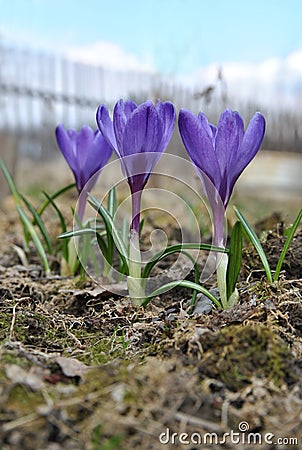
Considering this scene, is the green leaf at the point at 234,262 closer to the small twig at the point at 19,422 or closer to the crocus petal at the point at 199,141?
the crocus petal at the point at 199,141

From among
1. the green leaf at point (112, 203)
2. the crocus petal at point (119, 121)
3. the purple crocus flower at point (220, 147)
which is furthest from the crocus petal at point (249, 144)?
the green leaf at point (112, 203)

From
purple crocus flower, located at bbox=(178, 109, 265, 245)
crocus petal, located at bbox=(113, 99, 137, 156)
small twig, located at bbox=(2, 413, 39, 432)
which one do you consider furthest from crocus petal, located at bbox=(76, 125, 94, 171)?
small twig, located at bbox=(2, 413, 39, 432)

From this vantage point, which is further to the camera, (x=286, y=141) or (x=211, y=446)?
(x=286, y=141)

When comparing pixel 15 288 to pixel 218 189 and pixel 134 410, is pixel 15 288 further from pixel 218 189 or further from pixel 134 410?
pixel 134 410

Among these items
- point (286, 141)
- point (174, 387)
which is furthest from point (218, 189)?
point (286, 141)

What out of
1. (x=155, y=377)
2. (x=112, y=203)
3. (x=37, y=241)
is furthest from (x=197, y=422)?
(x=37, y=241)

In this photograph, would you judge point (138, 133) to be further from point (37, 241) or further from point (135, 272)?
point (37, 241)
